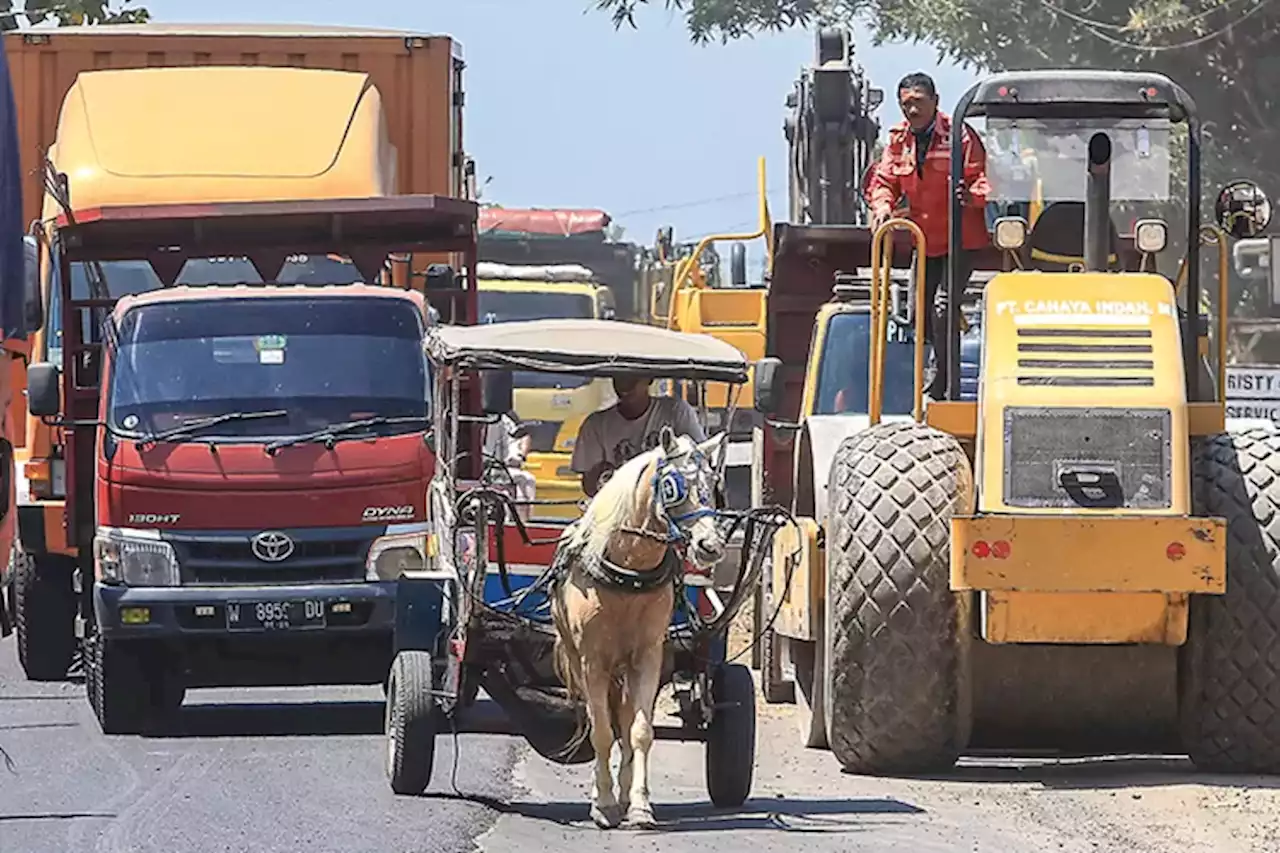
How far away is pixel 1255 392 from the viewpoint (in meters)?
18.9

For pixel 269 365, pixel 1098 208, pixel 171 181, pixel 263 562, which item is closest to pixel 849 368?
pixel 269 365

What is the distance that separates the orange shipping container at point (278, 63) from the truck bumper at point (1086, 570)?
24.1ft

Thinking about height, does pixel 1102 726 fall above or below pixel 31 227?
below

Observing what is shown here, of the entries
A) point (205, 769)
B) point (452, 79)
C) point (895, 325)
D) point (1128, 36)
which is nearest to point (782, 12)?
point (1128, 36)

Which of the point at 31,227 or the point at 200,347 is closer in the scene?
the point at 200,347

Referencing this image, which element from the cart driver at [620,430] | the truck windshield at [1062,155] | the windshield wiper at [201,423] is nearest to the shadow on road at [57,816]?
the cart driver at [620,430]

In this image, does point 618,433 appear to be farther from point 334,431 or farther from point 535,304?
point 535,304

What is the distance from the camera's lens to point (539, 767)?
12656 millimetres

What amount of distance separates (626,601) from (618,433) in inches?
88.4

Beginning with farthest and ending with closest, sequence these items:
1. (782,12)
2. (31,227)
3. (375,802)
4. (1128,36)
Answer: (782,12)
(1128,36)
(31,227)
(375,802)

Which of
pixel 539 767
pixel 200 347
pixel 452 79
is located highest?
pixel 452 79

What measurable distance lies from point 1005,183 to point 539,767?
337cm

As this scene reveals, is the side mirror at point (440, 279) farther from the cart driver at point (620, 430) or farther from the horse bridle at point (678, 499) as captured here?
the horse bridle at point (678, 499)

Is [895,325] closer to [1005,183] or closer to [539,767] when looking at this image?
[1005,183]
